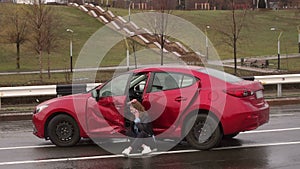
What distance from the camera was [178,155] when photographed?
29.9ft

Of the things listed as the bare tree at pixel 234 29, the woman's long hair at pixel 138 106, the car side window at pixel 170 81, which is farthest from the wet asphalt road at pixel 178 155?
the bare tree at pixel 234 29

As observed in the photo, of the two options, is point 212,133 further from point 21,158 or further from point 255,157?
point 21,158

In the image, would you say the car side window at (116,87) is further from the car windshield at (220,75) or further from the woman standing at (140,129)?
the car windshield at (220,75)

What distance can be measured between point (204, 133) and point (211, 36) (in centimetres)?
5337

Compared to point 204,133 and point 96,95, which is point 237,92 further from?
point 96,95

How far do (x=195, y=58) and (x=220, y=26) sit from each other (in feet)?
109

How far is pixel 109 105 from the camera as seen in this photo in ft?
32.0

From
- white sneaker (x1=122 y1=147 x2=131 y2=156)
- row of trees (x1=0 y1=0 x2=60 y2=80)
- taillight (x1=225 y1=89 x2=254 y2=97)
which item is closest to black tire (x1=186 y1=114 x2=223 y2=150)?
taillight (x1=225 y1=89 x2=254 y2=97)

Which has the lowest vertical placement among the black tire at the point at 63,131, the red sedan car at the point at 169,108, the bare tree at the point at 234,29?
the black tire at the point at 63,131

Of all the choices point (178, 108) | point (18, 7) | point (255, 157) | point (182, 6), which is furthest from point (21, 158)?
point (182, 6)

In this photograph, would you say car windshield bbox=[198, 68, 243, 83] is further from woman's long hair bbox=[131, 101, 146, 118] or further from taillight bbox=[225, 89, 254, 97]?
woman's long hair bbox=[131, 101, 146, 118]

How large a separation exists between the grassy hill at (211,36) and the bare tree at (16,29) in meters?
1.87

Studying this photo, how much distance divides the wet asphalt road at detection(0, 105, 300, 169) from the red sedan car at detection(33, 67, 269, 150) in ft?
1.18

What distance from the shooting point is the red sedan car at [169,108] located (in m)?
9.37
